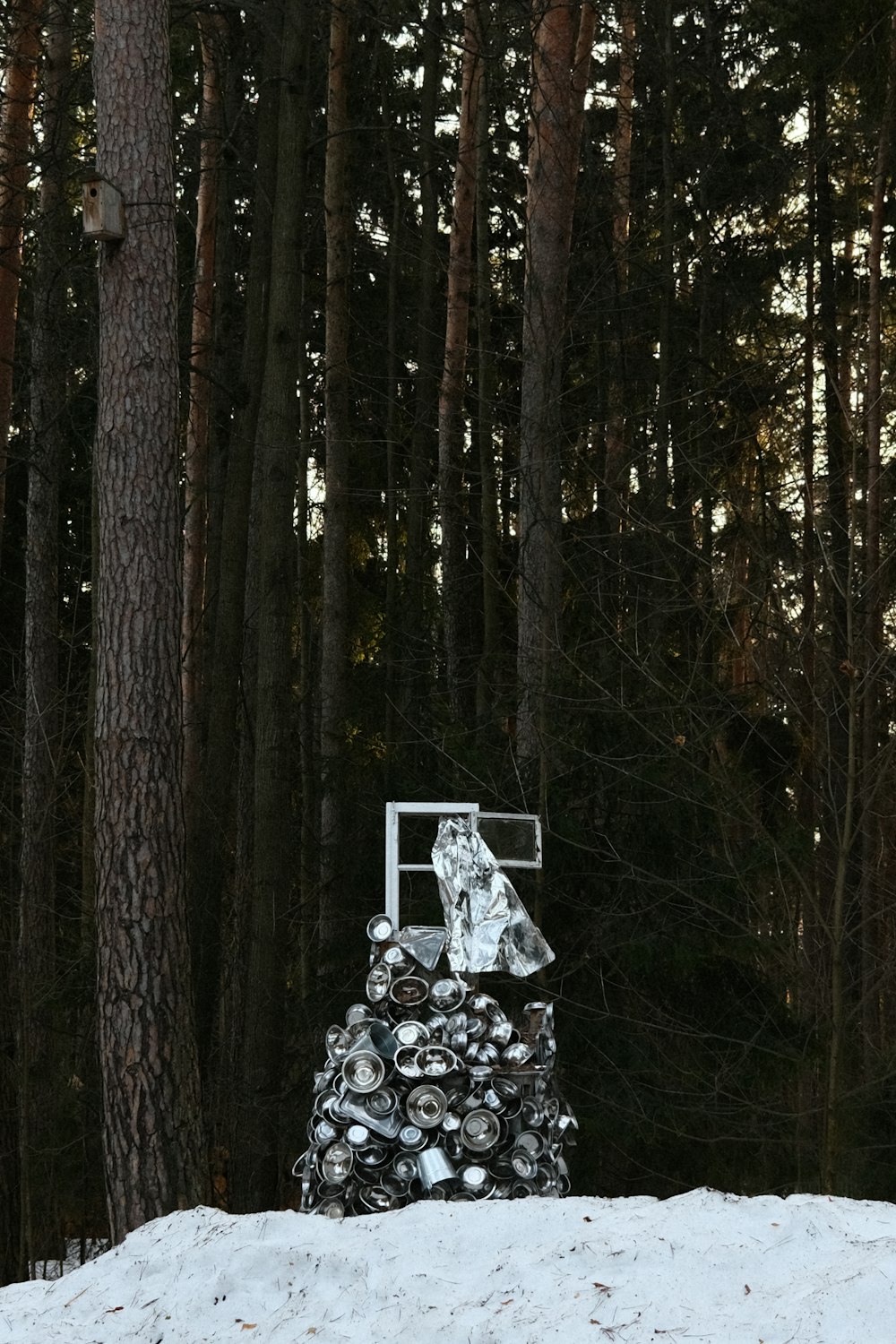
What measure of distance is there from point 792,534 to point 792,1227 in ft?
30.1

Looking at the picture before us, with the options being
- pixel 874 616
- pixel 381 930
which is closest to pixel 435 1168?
pixel 381 930

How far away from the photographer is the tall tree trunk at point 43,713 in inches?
418

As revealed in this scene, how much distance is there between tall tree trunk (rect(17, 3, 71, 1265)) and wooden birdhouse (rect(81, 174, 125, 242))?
2221 millimetres

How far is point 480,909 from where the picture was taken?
744 centimetres

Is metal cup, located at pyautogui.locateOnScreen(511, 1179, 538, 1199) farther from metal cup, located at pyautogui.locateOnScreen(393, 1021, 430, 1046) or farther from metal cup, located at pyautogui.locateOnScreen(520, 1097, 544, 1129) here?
metal cup, located at pyautogui.locateOnScreen(393, 1021, 430, 1046)

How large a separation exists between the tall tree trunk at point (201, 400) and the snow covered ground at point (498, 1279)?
7.65 meters

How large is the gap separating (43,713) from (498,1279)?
6.68m

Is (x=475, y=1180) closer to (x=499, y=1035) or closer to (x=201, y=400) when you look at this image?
(x=499, y=1035)

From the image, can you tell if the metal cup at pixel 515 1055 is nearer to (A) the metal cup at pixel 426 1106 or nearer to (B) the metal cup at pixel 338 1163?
(A) the metal cup at pixel 426 1106

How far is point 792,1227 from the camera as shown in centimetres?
538

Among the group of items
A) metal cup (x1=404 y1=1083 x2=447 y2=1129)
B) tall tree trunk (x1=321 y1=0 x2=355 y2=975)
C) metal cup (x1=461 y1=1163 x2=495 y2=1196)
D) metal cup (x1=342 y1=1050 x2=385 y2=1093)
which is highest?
tall tree trunk (x1=321 y1=0 x2=355 y2=975)

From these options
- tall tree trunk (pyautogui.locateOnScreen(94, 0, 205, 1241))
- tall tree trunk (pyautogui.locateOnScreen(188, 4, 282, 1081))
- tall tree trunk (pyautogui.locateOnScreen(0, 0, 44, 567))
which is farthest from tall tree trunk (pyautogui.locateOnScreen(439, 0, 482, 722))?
tall tree trunk (pyautogui.locateOnScreen(94, 0, 205, 1241))

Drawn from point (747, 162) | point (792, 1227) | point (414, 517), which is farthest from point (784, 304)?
A: point (792, 1227)

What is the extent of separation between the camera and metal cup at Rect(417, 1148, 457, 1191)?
22.3 feet
